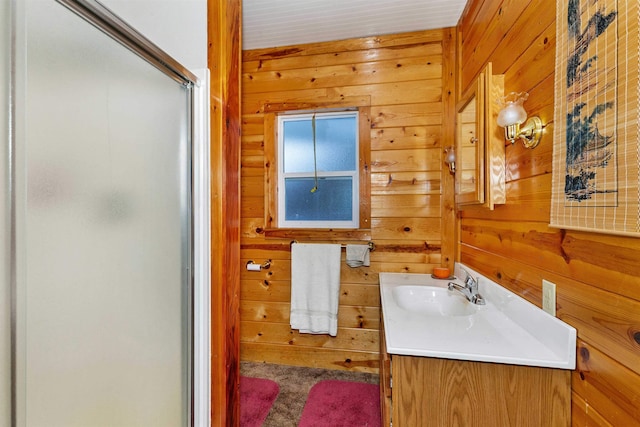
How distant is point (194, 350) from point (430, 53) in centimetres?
225

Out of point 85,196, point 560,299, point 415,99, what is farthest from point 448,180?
point 85,196

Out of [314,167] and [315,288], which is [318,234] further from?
[314,167]

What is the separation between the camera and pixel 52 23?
0.61 m

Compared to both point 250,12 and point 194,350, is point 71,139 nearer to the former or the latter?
point 194,350

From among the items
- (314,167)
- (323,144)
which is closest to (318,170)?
(314,167)

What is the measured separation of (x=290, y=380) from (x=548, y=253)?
5.63ft

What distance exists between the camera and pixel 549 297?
91 centimetres

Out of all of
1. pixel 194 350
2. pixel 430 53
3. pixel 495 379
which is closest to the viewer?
pixel 495 379

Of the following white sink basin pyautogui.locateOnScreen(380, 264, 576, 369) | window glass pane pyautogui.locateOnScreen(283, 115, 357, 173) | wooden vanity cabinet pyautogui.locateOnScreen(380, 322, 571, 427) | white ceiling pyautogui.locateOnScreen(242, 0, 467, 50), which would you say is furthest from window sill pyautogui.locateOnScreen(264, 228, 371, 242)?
white ceiling pyautogui.locateOnScreen(242, 0, 467, 50)

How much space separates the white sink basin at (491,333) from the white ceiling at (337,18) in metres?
1.67

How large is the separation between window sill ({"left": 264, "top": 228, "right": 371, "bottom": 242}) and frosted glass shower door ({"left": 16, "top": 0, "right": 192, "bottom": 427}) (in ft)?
3.50

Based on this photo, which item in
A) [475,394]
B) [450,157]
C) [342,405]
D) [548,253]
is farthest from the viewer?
[450,157]

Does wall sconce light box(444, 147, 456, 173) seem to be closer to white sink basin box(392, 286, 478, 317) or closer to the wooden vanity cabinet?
white sink basin box(392, 286, 478, 317)

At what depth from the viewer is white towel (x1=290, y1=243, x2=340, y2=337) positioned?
1.89 m
